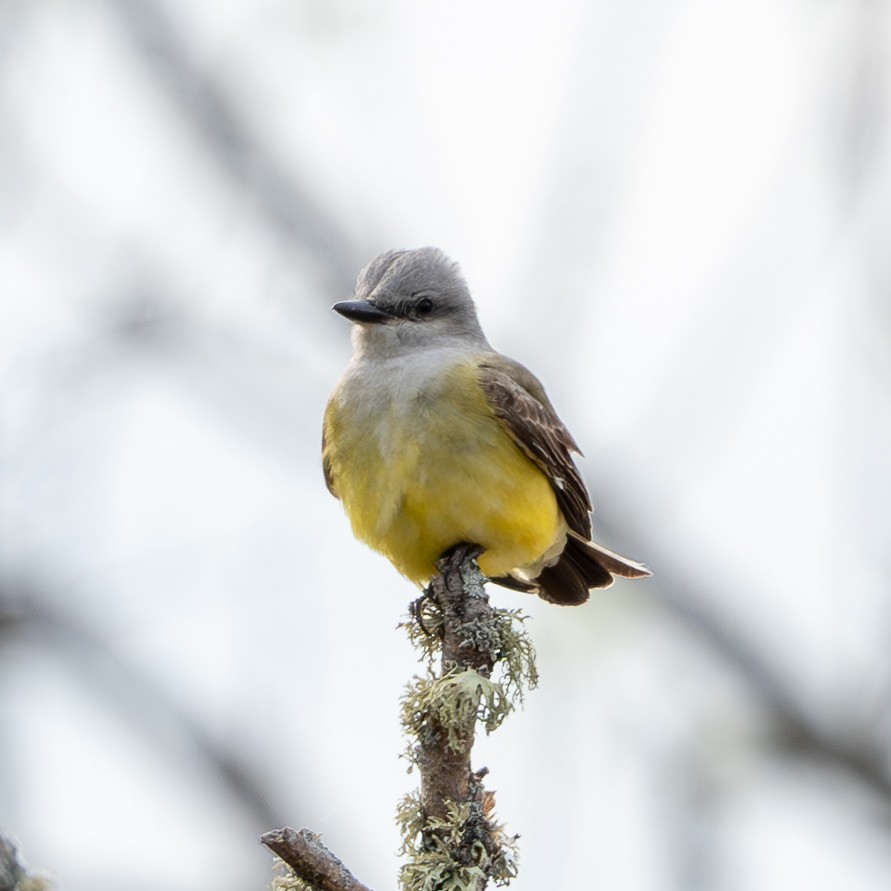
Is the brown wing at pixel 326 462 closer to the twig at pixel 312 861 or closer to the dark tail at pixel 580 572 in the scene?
the dark tail at pixel 580 572

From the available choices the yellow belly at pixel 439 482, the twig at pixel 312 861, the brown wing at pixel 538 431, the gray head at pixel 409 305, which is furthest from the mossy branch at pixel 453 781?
the gray head at pixel 409 305

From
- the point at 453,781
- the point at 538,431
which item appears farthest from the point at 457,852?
the point at 538,431

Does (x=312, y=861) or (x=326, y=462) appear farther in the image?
(x=326, y=462)

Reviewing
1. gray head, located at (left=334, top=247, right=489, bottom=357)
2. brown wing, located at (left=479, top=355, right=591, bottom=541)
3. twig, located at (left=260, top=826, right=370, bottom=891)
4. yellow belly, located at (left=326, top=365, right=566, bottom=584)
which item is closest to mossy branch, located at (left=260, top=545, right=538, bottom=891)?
twig, located at (left=260, top=826, right=370, bottom=891)

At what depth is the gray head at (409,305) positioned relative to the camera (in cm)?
533

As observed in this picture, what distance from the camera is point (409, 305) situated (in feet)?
18.0

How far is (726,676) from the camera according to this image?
657cm

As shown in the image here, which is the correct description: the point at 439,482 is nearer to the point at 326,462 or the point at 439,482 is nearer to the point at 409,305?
the point at 326,462

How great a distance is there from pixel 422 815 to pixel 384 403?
2.07 m

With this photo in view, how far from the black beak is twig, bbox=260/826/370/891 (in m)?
2.97

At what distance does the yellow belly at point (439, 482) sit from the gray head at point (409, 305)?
16.5 inches

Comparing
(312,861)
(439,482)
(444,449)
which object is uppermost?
(444,449)

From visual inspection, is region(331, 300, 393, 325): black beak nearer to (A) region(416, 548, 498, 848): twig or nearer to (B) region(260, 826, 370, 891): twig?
(A) region(416, 548, 498, 848): twig

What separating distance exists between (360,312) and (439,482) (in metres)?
0.95
